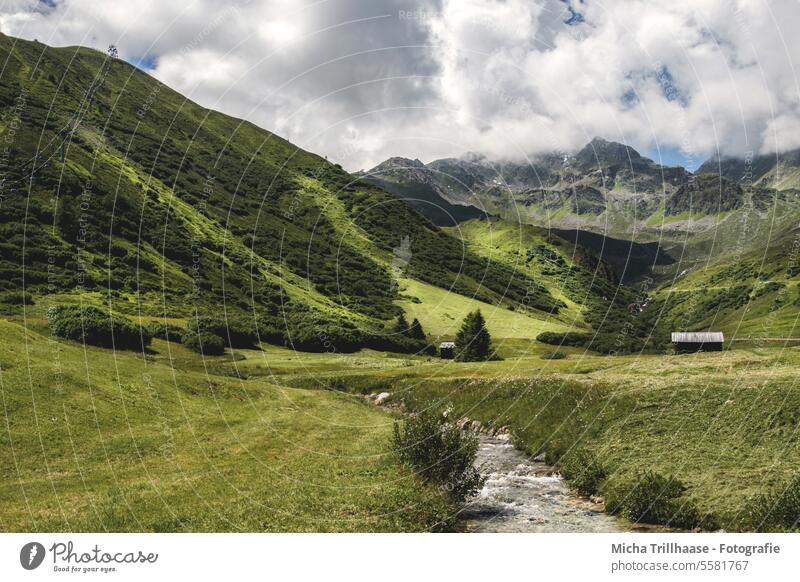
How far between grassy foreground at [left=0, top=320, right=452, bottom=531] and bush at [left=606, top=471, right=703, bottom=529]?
8.12m

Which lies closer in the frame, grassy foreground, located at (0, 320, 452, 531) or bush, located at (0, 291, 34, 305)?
grassy foreground, located at (0, 320, 452, 531)

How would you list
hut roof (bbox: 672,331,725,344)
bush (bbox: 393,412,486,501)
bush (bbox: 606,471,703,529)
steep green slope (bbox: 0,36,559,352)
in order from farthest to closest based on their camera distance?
steep green slope (bbox: 0,36,559,352)
hut roof (bbox: 672,331,725,344)
bush (bbox: 393,412,486,501)
bush (bbox: 606,471,703,529)

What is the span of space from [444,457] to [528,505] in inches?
187

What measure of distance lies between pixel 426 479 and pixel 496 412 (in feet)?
81.4

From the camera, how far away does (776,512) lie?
2023 centimetres

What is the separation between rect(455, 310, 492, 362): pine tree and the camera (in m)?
112

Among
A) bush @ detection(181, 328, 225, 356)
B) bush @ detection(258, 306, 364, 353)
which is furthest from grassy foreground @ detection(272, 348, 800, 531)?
bush @ detection(258, 306, 364, 353)

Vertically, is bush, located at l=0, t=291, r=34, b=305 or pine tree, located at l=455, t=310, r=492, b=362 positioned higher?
pine tree, located at l=455, t=310, r=492, b=362

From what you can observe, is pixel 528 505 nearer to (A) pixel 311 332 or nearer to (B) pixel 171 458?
(B) pixel 171 458

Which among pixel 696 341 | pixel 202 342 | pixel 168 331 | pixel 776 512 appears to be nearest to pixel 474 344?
pixel 696 341

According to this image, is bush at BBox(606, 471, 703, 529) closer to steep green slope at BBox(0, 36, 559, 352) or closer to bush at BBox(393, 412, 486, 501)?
bush at BBox(393, 412, 486, 501)

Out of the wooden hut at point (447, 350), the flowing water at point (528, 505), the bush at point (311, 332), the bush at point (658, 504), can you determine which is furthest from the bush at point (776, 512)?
the wooden hut at point (447, 350)

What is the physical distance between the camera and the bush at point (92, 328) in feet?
184
